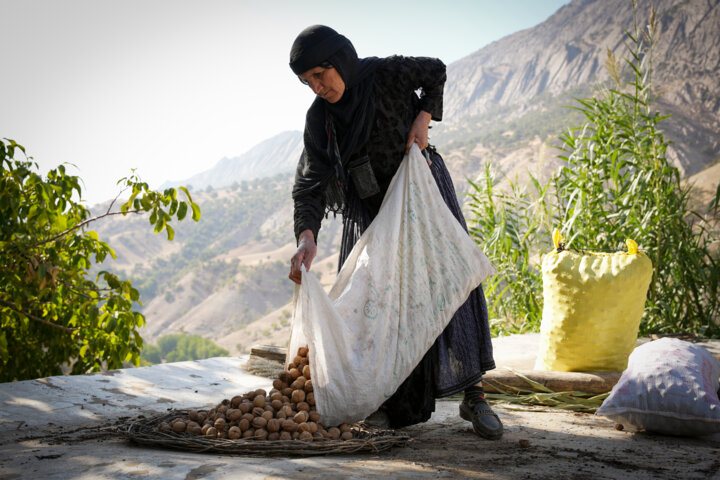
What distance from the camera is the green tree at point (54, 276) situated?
9.10ft

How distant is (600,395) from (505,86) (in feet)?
252

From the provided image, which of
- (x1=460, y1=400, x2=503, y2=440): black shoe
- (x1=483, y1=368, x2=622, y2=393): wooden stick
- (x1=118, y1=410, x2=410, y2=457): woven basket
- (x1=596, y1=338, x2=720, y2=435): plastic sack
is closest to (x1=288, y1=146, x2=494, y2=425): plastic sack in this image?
(x1=118, y1=410, x2=410, y2=457): woven basket

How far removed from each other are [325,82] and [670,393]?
62.3 inches

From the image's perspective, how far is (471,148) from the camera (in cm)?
4566

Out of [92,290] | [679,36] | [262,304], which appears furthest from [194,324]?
[92,290]

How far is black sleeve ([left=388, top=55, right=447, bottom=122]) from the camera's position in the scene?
2.08 metres

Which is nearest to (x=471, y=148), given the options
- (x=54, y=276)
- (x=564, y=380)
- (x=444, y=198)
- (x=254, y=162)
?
(x=564, y=380)

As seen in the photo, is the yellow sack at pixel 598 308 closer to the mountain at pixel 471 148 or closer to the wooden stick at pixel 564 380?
the wooden stick at pixel 564 380

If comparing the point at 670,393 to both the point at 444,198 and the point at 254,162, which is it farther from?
the point at 254,162

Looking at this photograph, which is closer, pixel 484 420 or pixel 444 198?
pixel 484 420

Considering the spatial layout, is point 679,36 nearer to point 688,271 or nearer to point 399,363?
point 688,271

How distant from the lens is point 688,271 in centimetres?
384

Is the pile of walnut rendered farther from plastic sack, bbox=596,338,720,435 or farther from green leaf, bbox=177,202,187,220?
green leaf, bbox=177,202,187,220

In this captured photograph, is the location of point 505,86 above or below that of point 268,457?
above
